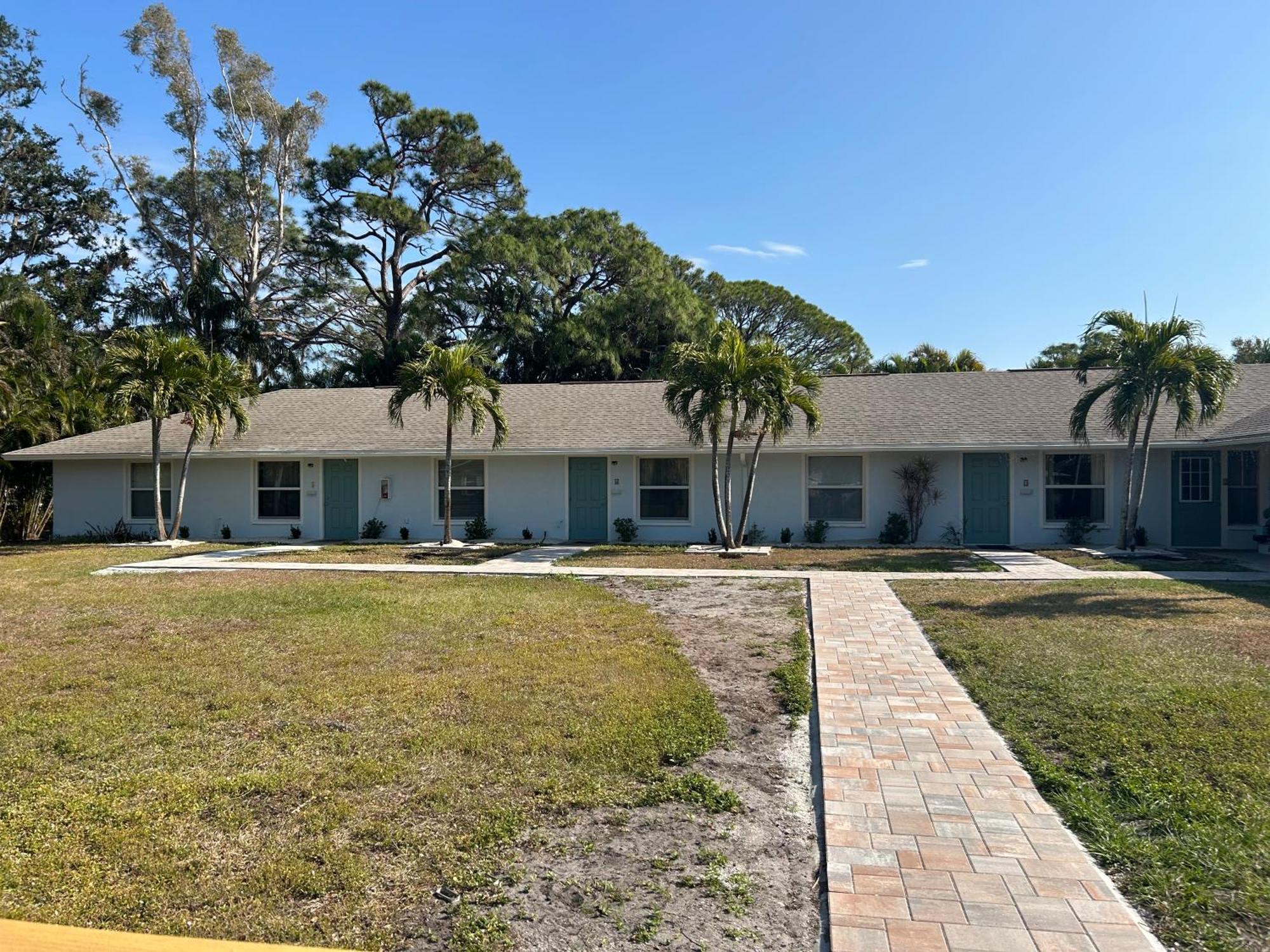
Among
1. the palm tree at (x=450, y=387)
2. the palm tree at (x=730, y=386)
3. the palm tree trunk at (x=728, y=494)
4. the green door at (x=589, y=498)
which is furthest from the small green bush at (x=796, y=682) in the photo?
the green door at (x=589, y=498)

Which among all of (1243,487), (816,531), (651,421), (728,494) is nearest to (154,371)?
(651,421)

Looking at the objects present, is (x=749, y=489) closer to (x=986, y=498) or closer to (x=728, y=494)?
(x=728, y=494)

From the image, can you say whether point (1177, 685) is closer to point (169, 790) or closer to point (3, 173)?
point (169, 790)

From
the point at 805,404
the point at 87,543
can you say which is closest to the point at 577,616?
the point at 805,404

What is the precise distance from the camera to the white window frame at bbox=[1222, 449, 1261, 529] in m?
17.5

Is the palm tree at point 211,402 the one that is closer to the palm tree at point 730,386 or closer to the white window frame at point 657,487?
the white window frame at point 657,487

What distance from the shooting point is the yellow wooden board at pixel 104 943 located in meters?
2.93

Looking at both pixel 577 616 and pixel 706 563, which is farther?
pixel 706 563

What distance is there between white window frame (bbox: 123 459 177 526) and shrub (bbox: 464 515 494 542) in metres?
8.26

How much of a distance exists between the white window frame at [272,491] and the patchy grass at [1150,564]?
17.6m

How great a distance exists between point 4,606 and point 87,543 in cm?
1099

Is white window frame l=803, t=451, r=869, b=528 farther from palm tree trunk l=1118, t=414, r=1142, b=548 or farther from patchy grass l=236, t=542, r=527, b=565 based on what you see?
patchy grass l=236, t=542, r=527, b=565

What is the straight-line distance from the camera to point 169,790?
182 inches

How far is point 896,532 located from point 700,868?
15757 millimetres
